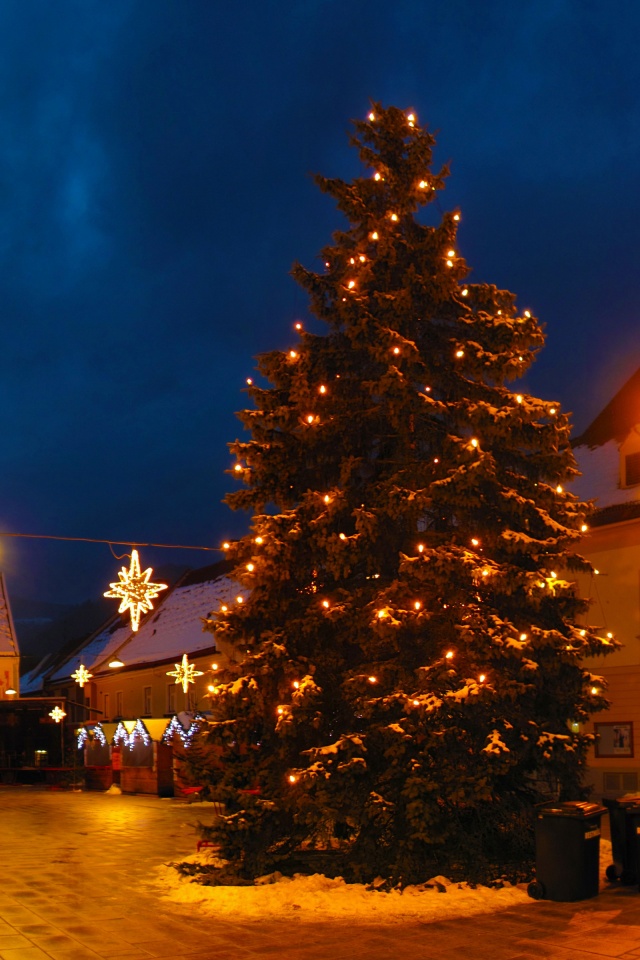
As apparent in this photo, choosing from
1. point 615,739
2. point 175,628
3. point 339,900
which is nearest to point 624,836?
point 339,900

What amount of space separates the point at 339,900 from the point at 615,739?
14.7 meters

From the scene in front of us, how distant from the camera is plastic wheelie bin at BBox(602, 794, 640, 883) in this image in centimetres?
1219

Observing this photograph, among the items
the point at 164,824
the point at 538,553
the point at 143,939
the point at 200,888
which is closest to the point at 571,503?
the point at 538,553

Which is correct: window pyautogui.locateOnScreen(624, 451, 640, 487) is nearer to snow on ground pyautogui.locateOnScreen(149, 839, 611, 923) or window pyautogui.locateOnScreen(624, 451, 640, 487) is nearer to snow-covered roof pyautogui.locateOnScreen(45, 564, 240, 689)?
snow on ground pyautogui.locateOnScreen(149, 839, 611, 923)

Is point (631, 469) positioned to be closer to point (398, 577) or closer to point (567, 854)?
point (398, 577)

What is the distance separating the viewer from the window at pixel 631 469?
2527 cm

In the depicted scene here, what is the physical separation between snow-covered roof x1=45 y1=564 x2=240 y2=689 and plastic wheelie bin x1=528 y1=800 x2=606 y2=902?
2697cm

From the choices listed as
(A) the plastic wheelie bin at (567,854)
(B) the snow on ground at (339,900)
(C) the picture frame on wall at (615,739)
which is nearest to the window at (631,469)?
(C) the picture frame on wall at (615,739)

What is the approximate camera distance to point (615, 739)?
80.2 ft

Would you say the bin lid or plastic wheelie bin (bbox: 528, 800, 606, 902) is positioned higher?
the bin lid

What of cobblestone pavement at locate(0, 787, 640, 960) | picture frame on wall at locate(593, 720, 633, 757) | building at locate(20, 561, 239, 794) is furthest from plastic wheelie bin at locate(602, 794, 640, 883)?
building at locate(20, 561, 239, 794)

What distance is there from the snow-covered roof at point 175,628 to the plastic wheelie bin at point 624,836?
26532 mm

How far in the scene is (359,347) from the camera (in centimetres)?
1473

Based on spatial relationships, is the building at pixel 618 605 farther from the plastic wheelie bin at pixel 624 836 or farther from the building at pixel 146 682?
the building at pixel 146 682
